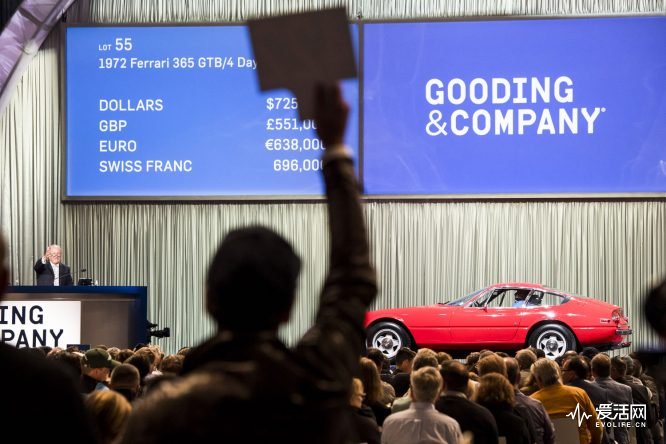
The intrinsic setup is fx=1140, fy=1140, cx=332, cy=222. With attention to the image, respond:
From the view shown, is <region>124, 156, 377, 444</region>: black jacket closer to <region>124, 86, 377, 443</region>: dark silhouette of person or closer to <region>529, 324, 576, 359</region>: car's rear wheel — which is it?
<region>124, 86, 377, 443</region>: dark silhouette of person

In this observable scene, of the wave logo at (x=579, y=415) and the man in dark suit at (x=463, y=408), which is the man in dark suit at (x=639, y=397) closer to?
the wave logo at (x=579, y=415)

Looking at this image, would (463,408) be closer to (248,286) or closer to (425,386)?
(425,386)

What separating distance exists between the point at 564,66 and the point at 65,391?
16.0 meters

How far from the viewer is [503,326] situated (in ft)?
49.9

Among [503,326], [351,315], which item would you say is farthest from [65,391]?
[503,326]

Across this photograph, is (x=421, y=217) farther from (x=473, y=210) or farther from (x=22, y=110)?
(x=22, y=110)

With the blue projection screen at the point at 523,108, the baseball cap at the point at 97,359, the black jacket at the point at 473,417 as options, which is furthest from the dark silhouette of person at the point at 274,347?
the blue projection screen at the point at 523,108

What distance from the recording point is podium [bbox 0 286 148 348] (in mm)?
11273

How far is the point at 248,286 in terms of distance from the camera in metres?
1.73

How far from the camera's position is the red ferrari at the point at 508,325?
49.4 ft

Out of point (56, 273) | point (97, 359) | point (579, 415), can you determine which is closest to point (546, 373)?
point (579, 415)

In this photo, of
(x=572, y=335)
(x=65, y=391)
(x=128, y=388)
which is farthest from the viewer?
(x=572, y=335)

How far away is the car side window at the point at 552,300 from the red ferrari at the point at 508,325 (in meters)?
0.03

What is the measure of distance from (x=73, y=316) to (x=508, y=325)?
6177 mm
